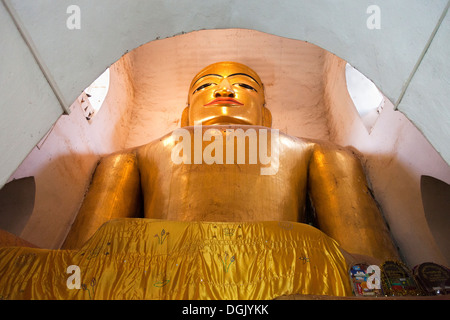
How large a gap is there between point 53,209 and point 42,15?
174cm

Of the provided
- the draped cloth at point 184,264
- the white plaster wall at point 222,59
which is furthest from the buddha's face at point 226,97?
the draped cloth at point 184,264

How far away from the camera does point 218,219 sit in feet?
7.70

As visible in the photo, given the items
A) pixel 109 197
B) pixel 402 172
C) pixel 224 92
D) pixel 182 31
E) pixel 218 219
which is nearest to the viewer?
pixel 182 31

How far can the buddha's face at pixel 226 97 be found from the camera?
3.14 m

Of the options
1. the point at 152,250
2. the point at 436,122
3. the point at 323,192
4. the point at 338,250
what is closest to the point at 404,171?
the point at 323,192

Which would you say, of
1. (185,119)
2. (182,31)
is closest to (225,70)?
(185,119)

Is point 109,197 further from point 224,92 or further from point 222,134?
point 224,92

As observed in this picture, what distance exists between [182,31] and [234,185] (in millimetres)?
1130

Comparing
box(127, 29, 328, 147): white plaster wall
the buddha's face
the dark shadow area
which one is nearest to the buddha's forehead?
the buddha's face

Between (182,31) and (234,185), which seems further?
(234,185)
